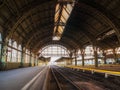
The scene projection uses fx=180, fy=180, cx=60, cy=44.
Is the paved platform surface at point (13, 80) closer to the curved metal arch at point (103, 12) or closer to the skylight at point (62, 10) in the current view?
the skylight at point (62, 10)

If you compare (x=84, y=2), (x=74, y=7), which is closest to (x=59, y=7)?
(x=74, y=7)

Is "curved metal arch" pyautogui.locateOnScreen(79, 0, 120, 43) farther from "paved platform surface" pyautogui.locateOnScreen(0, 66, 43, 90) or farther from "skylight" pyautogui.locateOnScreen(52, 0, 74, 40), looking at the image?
"paved platform surface" pyautogui.locateOnScreen(0, 66, 43, 90)

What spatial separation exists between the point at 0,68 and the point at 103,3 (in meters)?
17.8

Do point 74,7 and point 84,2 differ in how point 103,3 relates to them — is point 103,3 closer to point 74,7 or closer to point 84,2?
point 84,2

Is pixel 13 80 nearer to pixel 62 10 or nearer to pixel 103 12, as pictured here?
pixel 103 12

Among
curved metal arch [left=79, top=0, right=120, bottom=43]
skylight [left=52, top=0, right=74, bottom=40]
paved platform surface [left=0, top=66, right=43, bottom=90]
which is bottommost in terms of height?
paved platform surface [left=0, top=66, right=43, bottom=90]

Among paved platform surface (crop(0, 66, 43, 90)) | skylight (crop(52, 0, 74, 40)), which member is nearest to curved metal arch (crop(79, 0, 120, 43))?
skylight (crop(52, 0, 74, 40))

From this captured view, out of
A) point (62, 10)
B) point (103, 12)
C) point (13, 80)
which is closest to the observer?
point (13, 80)

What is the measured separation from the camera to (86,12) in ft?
100

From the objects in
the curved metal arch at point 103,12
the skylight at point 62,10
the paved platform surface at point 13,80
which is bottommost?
the paved platform surface at point 13,80

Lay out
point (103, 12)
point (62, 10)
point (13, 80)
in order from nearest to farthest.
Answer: point (13, 80) < point (103, 12) < point (62, 10)

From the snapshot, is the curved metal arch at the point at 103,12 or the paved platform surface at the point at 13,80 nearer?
the paved platform surface at the point at 13,80

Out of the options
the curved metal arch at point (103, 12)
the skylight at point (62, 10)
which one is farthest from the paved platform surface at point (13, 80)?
the curved metal arch at point (103, 12)

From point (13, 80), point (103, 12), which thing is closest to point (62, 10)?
point (103, 12)
